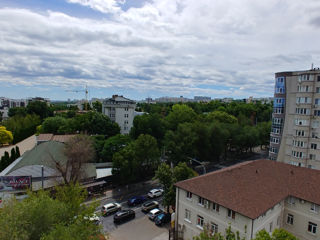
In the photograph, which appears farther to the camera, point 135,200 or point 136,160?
point 136,160

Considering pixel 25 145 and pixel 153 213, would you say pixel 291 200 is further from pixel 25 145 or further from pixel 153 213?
pixel 25 145

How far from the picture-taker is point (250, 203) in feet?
59.5

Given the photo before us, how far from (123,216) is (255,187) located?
1645 cm

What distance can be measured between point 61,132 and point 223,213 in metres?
55.5

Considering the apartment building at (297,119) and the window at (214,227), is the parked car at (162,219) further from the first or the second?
the apartment building at (297,119)

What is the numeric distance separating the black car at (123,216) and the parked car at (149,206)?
6.15ft

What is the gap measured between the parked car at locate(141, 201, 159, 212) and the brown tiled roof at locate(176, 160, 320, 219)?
944 cm

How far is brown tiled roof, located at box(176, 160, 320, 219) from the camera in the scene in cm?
1836

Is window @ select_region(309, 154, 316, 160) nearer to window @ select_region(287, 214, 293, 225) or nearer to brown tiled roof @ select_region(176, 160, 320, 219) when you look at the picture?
brown tiled roof @ select_region(176, 160, 320, 219)

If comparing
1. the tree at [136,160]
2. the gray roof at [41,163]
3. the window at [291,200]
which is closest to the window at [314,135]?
the window at [291,200]

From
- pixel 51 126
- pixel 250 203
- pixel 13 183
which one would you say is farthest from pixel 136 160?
pixel 51 126

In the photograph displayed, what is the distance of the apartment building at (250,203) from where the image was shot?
18078 mm

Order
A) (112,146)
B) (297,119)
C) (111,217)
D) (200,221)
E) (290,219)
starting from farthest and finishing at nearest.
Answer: (112,146) < (297,119) < (111,217) < (290,219) < (200,221)

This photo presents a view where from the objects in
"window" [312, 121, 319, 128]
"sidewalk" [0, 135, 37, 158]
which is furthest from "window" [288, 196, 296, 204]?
"sidewalk" [0, 135, 37, 158]
